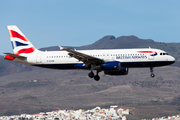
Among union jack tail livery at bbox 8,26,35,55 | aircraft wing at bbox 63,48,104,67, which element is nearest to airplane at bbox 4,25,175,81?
aircraft wing at bbox 63,48,104,67

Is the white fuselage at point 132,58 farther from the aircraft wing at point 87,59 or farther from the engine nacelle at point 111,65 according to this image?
the aircraft wing at point 87,59

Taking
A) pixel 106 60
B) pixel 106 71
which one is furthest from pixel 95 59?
pixel 106 71

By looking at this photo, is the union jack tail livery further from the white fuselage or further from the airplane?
the white fuselage

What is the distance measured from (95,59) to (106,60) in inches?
107

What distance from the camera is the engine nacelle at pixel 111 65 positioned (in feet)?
215

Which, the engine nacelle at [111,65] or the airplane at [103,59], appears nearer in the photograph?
the engine nacelle at [111,65]

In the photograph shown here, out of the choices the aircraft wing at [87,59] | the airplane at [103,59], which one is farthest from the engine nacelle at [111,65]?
the aircraft wing at [87,59]

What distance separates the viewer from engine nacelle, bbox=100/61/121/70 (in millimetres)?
65625

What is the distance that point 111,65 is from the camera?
216 ft

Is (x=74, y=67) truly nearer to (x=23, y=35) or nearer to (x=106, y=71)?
(x=106, y=71)

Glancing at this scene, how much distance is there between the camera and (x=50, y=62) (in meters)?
71.2

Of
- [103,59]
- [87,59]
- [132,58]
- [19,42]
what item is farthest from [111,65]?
[19,42]

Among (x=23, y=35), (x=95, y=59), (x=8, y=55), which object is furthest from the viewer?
(x=23, y=35)

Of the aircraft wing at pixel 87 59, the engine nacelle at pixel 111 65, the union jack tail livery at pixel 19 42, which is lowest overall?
the engine nacelle at pixel 111 65
